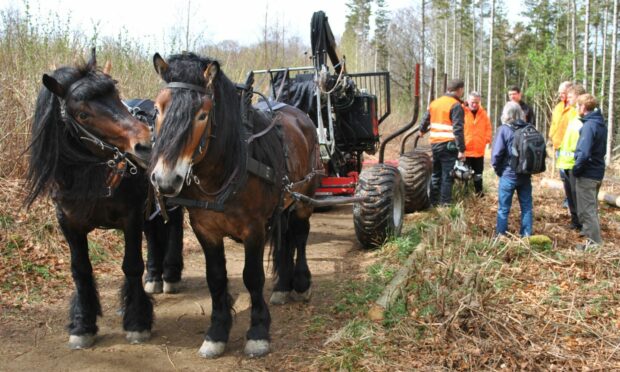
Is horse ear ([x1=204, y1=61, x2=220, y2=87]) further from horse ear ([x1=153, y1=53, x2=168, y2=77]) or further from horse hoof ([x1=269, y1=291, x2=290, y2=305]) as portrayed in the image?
horse hoof ([x1=269, y1=291, x2=290, y2=305])

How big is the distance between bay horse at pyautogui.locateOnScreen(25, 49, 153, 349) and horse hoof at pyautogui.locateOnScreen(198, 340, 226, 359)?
535mm

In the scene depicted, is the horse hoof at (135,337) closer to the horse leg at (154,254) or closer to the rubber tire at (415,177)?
the horse leg at (154,254)

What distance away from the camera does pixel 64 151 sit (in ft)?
11.4

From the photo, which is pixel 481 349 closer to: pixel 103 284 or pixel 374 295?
pixel 374 295

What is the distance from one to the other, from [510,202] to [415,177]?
1544 millimetres

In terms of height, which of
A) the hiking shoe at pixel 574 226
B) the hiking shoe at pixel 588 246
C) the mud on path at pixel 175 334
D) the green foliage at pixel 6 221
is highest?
the green foliage at pixel 6 221

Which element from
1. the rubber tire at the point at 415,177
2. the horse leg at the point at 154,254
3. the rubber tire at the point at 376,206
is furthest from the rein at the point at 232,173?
the rubber tire at the point at 415,177

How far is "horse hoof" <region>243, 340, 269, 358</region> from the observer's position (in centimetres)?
362

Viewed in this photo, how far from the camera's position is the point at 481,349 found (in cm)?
310

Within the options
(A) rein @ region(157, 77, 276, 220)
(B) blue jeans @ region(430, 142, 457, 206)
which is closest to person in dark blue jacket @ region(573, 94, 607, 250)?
(B) blue jeans @ region(430, 142, 457, 206)

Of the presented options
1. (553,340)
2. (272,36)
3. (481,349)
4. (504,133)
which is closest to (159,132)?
(481,349)

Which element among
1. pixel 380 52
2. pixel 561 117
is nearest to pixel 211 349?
pixel 561 117

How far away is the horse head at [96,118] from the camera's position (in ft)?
11.0

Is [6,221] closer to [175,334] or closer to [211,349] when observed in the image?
[175,334]
